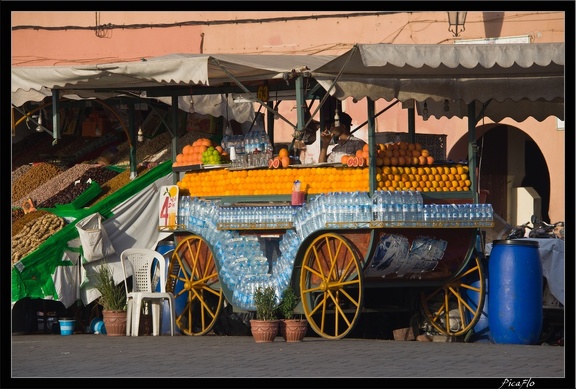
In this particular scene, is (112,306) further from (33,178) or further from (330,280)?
(33,178)

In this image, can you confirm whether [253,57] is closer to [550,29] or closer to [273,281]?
[273,281]

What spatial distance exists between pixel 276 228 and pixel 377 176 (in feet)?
4.45

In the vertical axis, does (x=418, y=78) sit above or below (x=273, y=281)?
above

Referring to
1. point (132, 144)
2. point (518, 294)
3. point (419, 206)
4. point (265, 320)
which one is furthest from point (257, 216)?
point (132, 144)

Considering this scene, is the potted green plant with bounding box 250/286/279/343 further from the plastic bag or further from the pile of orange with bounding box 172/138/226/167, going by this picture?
the plastic bag

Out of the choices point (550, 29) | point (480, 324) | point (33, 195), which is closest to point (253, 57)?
point (480, 324)

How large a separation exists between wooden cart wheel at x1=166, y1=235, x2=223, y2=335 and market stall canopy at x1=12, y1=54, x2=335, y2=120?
5.73 ft

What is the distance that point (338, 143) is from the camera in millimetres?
13602

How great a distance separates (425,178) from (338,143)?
127cm

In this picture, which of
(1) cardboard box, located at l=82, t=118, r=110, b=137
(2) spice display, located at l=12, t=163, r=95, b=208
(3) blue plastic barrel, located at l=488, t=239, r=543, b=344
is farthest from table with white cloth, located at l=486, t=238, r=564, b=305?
(1) cardboard box, located at l=82, t=118, r=110, b=137

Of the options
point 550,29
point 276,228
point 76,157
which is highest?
point 550,29

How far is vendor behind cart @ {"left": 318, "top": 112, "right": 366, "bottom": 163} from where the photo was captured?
1314 cm

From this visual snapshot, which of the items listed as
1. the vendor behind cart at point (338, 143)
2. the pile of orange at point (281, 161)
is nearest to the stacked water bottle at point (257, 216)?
the pile of orange at point (281, 161)

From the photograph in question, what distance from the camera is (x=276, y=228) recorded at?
13.2 meters
